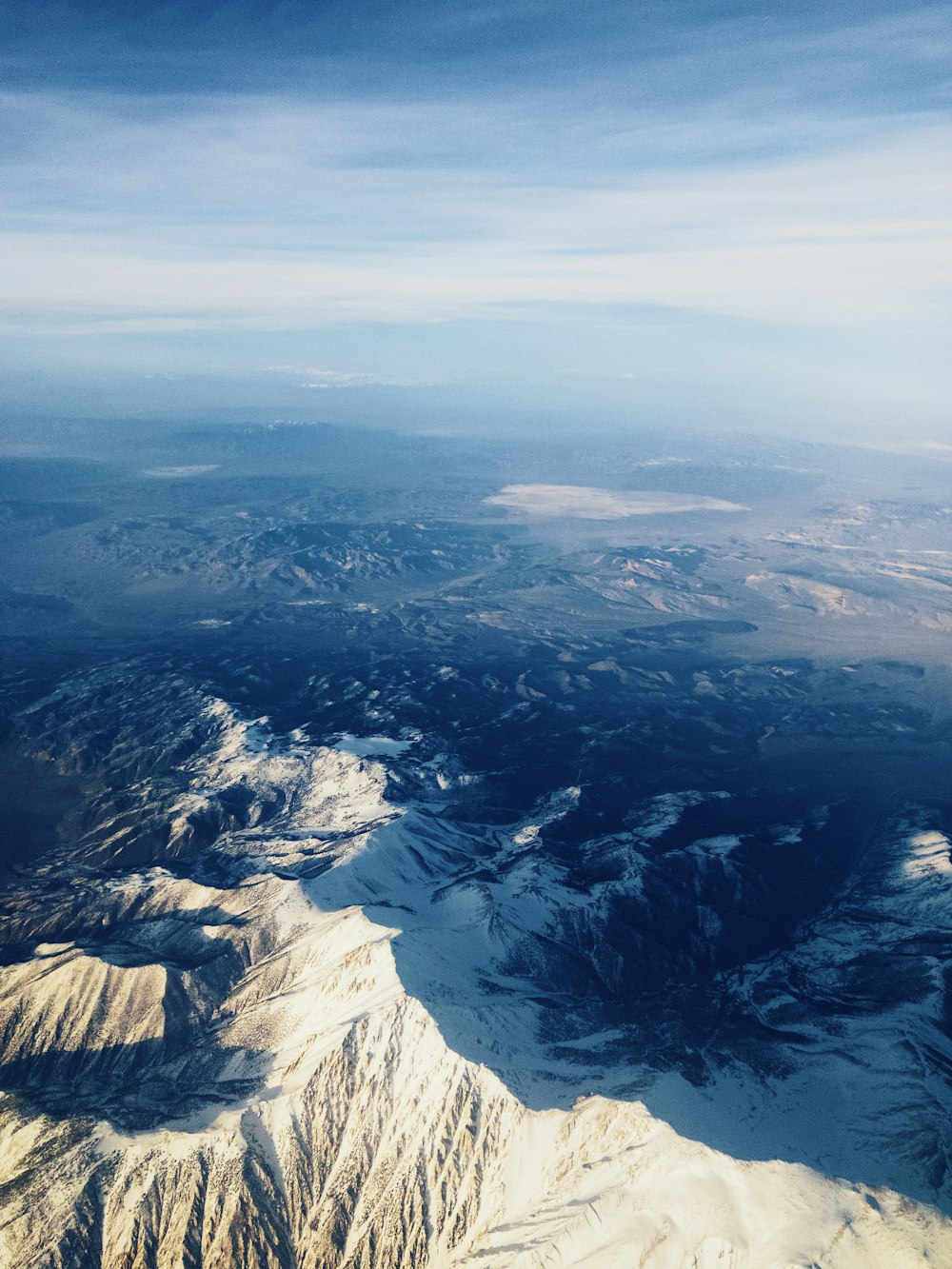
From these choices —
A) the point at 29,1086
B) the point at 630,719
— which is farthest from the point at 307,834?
the point at 630,719

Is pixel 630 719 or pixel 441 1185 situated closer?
pixel 441 1185

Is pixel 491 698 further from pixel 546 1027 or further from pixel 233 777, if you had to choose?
pixel 546 1027

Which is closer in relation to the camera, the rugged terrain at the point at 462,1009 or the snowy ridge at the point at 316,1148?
the snowy ridge at the point at 316,1148

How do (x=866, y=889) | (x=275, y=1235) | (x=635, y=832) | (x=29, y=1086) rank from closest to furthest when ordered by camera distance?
(x=275, y=1235) → (x=29, y=1086) → (x=866, y=889) → (x=635, y=832)

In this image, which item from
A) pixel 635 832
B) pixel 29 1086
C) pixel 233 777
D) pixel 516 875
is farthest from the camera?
pixel 233 777

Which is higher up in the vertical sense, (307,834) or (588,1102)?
(588,1102)

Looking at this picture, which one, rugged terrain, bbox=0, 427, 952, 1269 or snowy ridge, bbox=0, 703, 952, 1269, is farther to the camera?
rugged terrain, bbox=0, 427, 952, 1269

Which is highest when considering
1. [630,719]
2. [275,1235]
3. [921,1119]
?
[921,1119]

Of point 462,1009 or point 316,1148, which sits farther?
point 462,1009
